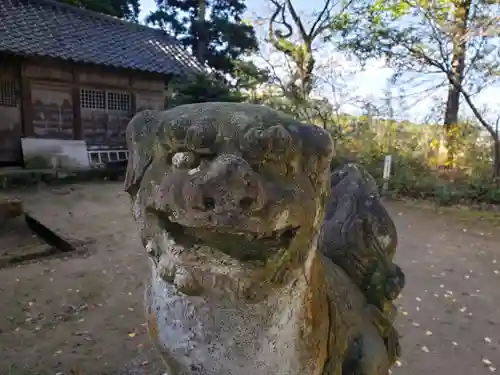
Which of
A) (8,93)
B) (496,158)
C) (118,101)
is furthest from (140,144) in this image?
(118,101)

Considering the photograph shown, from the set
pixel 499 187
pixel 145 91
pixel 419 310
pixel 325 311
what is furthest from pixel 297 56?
pixel 325 311

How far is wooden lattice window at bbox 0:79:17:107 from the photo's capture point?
9.47 m

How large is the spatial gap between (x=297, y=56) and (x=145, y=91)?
15.0ft

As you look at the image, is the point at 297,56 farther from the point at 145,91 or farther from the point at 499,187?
the point at 499,187

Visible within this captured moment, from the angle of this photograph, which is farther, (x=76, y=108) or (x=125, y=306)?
(x=76, y=108)

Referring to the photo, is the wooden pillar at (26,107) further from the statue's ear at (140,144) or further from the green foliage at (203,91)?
the statue's ear at (140,144)

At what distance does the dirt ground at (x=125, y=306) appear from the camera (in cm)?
301

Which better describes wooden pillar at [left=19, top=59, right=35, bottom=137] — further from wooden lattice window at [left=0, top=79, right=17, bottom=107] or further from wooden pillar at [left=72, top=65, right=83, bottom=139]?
wooden pillar at [left=72, top=65, right=83, bottom=139]

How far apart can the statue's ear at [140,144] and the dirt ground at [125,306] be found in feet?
3.14

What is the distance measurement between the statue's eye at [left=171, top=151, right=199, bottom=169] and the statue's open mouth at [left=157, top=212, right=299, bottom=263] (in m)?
0.11

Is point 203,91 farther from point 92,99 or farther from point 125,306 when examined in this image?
point 125,306

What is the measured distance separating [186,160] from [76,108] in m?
10.7

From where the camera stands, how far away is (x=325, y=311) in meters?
1.03

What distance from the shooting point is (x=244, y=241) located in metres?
0.79
